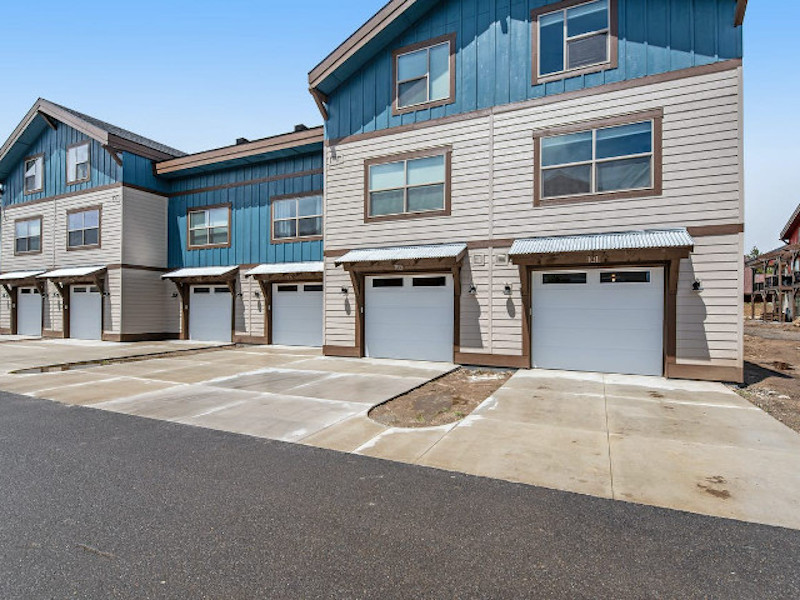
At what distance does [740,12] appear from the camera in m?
8.50

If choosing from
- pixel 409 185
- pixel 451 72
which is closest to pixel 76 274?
pixel 409 185

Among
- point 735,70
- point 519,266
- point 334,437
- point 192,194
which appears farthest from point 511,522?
point 192,194

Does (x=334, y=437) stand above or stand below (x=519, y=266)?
below

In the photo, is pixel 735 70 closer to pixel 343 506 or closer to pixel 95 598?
pixel 343 506

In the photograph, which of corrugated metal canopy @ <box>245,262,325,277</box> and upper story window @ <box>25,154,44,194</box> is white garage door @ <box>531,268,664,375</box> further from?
upper story window @ <box>25,154,44,194</box>

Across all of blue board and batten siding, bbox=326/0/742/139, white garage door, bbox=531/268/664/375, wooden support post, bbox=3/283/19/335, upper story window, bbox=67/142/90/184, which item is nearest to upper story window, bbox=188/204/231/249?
upper story window, bbox=67/142/90/184

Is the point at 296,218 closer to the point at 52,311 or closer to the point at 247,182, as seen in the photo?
the point at 247,182

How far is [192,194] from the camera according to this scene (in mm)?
18016

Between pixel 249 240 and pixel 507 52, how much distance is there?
1129 cm

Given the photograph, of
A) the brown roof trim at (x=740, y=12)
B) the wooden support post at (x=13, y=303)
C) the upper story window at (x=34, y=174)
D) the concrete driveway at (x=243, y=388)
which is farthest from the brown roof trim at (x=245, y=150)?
the brown roof trim at (x=740, y=12)

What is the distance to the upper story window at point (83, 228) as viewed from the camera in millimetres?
17938

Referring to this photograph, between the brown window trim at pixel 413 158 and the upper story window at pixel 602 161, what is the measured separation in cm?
227

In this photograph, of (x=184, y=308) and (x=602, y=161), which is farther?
(x=184, y=308)

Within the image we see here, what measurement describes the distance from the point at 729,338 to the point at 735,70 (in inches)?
217
